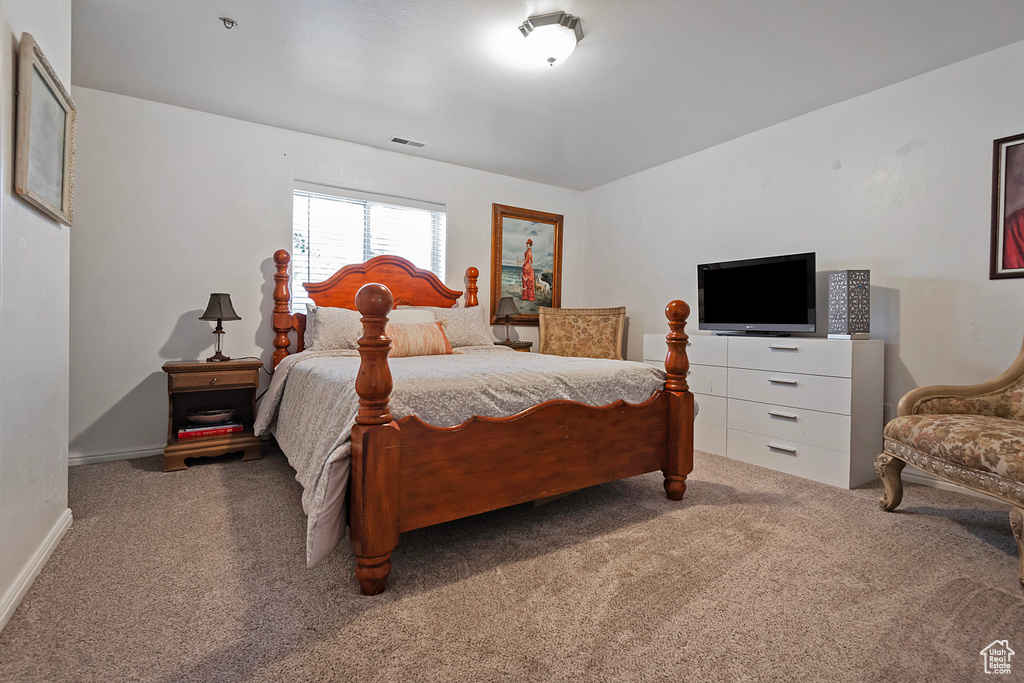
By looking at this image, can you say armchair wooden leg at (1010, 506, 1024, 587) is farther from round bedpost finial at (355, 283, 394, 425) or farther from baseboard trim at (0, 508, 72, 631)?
baseboard trim at (0, 508, 72, 631)

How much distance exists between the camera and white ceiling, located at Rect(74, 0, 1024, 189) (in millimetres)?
2232

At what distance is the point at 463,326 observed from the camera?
380 centimetres

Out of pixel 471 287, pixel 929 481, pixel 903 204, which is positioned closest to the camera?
pixel 929 481

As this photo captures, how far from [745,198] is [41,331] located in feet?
13.5

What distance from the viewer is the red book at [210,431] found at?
9.72ft

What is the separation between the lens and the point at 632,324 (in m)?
4.63

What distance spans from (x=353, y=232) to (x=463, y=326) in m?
1.19

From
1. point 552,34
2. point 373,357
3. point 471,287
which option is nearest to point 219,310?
point 471,287

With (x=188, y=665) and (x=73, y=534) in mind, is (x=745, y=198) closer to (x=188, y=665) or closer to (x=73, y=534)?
(x=188, y=665)

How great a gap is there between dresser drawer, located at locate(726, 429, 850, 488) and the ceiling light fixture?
2.56 m

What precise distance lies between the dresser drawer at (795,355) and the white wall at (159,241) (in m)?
3.23

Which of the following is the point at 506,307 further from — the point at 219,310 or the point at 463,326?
the point at 219,310

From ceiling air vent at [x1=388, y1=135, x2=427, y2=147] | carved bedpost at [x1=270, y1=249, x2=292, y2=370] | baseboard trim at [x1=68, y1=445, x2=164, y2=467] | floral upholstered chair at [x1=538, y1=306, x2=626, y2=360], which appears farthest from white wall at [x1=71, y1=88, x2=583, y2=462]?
floral upholstered chair at [x1=538, y1=306, x2=626, y2=360]

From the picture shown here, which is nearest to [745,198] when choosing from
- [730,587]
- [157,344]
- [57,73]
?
[730,587]
